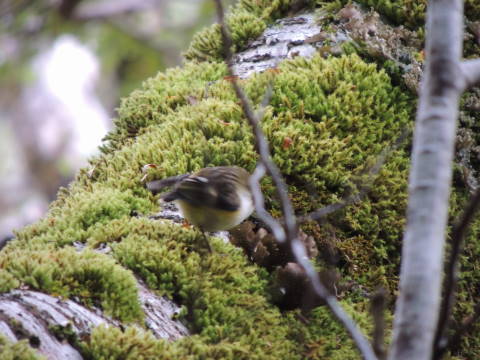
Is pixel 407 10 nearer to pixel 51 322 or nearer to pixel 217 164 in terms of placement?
pixel 217 164

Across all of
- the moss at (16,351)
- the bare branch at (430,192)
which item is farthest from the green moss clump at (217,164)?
the bare branch at (430,192)

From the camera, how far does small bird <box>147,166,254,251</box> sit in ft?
8.81

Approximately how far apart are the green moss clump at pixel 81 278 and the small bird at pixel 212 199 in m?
0.46

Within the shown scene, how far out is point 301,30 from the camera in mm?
4094

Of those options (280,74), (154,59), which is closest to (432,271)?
(280,74)

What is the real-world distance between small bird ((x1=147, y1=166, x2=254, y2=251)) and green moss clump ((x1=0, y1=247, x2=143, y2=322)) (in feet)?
1.52

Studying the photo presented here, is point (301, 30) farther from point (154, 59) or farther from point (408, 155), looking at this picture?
point (154, 59)

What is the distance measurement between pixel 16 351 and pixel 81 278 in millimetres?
493

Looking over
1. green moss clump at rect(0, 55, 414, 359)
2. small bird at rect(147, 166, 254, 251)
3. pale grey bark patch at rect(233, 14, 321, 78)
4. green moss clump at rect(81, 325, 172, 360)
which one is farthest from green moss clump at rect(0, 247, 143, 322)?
pale grey bark patch at rect(233, 14, 321, 78)

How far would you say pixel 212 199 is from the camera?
2703 millimetres

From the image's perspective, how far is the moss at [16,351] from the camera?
180 centimetres

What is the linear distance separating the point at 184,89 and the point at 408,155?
1455 millimetres

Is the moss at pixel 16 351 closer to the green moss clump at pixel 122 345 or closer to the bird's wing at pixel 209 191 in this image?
the green moss clump at pixel 122 345

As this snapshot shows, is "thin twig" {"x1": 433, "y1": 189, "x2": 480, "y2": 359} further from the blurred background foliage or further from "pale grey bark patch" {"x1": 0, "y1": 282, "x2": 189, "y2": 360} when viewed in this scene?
the blurred background foliage
